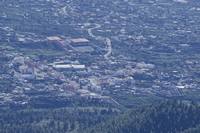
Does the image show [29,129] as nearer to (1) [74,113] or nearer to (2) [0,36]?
(1) [74,113]

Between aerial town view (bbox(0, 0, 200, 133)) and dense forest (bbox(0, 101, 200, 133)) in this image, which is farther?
aerial town view (bbox(0, 0, 200, 133))

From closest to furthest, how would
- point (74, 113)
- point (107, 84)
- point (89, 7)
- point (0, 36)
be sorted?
1. point (74, 113)
2. point (107, 84)
3. point (0, 36)
4. point (89, 7)

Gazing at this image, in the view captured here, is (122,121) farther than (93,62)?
No

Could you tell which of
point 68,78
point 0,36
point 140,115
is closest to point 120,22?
point 0,36

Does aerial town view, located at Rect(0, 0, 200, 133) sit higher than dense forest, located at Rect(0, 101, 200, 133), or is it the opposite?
dense forest, located at Rect(0, 101, 200, 133)
